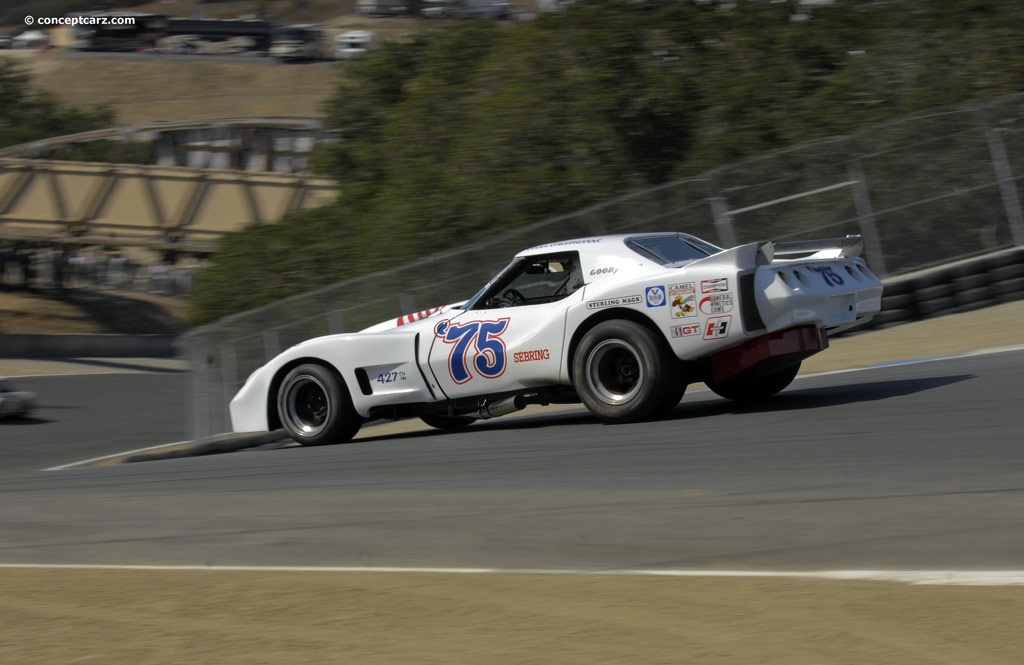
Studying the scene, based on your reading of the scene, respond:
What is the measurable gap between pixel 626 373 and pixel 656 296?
68 cm

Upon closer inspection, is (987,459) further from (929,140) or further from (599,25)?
(599,25)

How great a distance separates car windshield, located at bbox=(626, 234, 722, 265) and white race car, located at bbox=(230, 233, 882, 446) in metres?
0.01

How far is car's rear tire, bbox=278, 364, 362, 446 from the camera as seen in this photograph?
35.2ft

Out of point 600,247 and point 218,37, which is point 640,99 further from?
point 218,37

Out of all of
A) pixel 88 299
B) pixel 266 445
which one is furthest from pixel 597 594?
pixel 88 299

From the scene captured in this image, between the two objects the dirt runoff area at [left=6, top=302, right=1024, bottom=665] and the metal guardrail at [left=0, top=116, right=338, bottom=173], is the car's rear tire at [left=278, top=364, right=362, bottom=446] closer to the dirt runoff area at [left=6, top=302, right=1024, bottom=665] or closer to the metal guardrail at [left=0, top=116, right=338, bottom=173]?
the dirt runoff area at [left=6, top=302, right=1024, bottom=665]

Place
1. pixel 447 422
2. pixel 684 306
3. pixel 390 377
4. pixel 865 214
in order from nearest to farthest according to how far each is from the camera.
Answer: pixel 684 306 < pixel 390 377 < pixel 447 422 < pixel 865 214

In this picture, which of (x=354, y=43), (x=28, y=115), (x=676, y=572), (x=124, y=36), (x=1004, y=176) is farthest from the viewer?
(x=124, y=36)

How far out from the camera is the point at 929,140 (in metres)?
15.2

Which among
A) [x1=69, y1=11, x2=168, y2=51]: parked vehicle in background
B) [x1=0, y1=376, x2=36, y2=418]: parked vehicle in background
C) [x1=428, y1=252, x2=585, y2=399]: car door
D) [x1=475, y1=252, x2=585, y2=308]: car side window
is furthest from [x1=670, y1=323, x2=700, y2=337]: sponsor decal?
[x1=69, y1=11, x2=168, y2=51]: parked vehicle in background

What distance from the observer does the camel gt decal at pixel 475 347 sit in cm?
971

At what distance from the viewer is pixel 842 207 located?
50.2 ft

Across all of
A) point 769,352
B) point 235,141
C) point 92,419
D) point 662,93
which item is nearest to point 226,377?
point 769,352

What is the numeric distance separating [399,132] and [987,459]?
2334 centimetres
